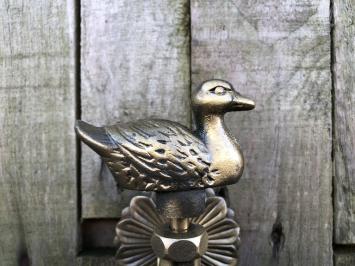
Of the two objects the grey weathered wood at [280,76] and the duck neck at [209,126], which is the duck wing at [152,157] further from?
the grey weathered wood at [280,76]

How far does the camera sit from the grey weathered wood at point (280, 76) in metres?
0.82

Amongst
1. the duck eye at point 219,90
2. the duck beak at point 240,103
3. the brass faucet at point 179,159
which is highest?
the duck eye at point 219,90

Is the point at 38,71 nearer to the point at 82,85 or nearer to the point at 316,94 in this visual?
the point at 82,85

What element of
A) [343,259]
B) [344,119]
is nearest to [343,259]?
[343,259]

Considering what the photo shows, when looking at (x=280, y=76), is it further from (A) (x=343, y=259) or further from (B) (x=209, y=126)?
(A) (x=343, y=259)

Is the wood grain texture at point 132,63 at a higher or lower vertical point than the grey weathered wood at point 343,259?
higher

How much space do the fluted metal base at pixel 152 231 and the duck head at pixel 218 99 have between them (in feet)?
0.59

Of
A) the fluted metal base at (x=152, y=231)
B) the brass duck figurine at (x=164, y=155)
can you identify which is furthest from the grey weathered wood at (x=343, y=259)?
the brass duck figurine at (x=164, y=155)

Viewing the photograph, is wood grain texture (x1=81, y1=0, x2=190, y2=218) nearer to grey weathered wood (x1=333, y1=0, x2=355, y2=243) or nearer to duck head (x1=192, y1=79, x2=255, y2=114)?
duck head (x1=192, y1=79, x2=255, y2=114)

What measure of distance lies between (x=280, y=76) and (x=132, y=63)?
0.84ft

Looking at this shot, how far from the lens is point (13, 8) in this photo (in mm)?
833

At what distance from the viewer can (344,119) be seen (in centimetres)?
82

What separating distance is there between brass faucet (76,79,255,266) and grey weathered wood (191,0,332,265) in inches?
6.1

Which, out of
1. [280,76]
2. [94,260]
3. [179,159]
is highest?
[280,76]
